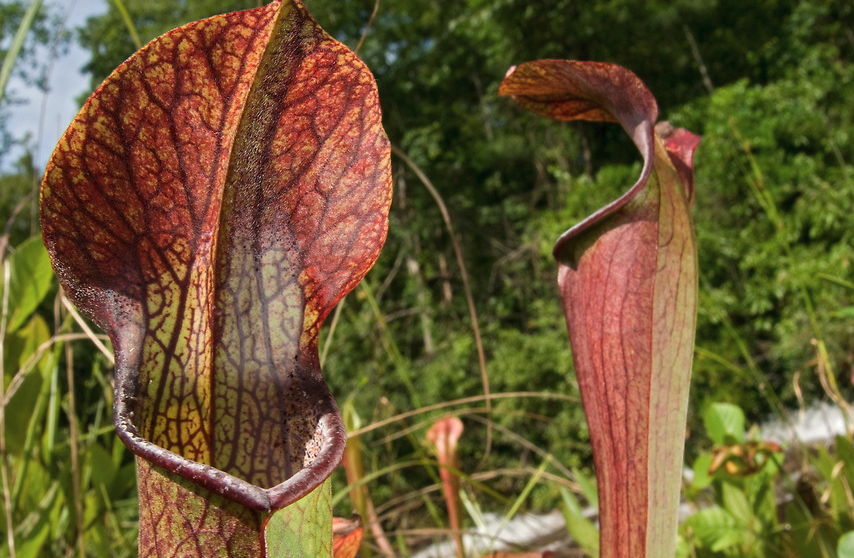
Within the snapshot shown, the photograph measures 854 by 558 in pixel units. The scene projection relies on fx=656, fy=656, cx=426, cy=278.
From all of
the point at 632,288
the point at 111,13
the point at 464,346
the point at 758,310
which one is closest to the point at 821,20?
the point at 758,310

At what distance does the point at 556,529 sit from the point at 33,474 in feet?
8.21

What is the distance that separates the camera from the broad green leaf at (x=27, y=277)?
4.10 feet

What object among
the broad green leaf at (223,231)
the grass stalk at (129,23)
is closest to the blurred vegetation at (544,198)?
the grass stalk at (129,23)

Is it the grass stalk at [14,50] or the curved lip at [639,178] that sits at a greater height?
the grass stalk at [14,50]

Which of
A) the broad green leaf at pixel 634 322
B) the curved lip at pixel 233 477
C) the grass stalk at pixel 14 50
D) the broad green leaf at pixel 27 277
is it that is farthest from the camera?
the broad green leaf at pixel 27 277

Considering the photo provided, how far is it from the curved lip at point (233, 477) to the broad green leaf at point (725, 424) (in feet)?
3.18

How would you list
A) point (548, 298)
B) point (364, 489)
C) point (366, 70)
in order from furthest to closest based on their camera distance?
point (548, 298) < point (364, 489) < point (366, 70)

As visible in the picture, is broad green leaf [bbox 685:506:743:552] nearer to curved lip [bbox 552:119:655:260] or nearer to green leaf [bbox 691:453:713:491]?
green leaf [bbox 691:453:713:491]

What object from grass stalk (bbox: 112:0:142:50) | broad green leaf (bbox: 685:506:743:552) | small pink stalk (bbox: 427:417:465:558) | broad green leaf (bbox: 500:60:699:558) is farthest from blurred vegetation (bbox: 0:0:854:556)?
broad green leaf (bbox: 500:60:699:558)

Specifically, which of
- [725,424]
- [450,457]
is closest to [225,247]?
[450,457]

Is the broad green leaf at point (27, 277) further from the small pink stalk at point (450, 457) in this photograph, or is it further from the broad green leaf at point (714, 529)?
the broad green leaf at point (714, 529)

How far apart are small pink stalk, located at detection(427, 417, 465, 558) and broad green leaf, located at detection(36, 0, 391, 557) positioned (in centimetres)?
72

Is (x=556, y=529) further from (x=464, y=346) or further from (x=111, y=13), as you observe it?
(x=111, y=13)

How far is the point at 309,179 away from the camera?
0.34 metres
